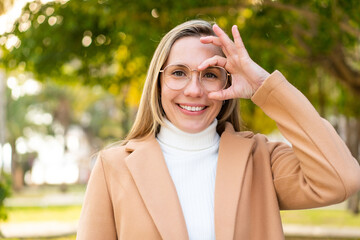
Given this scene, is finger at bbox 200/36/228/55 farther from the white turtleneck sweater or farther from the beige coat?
the white turtleneck sweater

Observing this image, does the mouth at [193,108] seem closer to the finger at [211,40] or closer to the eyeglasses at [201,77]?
the eyeglasses at [201,77]

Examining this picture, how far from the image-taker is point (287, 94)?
2.67 m

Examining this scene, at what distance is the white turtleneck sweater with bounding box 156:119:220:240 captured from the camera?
276cm

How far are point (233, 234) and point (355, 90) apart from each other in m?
9.15

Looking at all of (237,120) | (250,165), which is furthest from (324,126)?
(237,120)

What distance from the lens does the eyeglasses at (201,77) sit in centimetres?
282

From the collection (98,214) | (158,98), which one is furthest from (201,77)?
(98,214)

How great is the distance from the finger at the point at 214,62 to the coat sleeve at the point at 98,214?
0.73 meters

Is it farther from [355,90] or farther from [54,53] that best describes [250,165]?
[355,90]

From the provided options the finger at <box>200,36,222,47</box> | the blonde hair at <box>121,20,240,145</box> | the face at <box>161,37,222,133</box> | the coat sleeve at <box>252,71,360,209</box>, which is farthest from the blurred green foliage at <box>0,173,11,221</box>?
the coat sleeve at <box>252,71,360,209</box>

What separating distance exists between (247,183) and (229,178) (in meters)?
0.09

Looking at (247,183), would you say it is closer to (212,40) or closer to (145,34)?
(212,40)

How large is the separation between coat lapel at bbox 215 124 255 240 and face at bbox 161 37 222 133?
0.52 feet

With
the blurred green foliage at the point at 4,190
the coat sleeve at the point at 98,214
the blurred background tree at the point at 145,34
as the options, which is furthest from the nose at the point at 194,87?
the blurred green foliage at the point at 4,190
